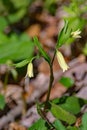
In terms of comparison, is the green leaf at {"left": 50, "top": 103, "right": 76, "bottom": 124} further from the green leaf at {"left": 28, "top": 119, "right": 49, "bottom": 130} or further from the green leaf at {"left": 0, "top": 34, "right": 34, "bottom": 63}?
the green leaf at {"left": 0, "top": 34, "right": 34, "bottom": 63}

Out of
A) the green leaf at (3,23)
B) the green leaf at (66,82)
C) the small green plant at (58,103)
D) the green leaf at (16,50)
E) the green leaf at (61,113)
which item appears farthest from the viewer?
the green leaf at (3,23)

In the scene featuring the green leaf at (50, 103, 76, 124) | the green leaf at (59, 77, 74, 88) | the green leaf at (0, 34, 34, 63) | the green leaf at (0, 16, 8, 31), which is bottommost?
the green leaf at (50, 103, 76, 124)

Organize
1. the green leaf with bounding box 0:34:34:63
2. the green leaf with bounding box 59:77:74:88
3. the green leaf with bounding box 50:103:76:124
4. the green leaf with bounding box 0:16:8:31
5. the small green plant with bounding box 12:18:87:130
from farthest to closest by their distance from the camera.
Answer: the green leaf with bounding box 0:16:8:31, the green leaf with bounding box 0:34:34:63, the green leaf with bounding box 59:77:74:88, the green leaf with bounding box 50:103:76:124, the small green plant with bounding box 12:18:87:130

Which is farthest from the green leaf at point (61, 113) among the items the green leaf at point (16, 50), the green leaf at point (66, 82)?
the green leaf at point (16, 50)

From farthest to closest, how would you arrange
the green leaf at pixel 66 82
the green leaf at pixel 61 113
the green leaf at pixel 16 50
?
the green leaf at pixel 16 50 < the green leaf at pixel 66 82 < the green leaf at pixel 61 113

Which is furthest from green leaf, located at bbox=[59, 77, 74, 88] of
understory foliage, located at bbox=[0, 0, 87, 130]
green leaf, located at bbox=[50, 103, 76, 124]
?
green leaf, located at bbox=[50, 103, 76, 124]

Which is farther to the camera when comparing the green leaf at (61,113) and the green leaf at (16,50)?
the green leaf at (16,50)

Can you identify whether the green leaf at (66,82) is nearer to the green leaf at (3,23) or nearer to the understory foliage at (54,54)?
the understory foliage at (54,54)

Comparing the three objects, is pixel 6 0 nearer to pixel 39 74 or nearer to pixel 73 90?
pixel 39 74

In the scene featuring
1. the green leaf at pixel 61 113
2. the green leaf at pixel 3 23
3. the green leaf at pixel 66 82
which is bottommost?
the green leaf at pixel 61 113

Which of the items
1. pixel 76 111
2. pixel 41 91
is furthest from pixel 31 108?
pixel 76 111

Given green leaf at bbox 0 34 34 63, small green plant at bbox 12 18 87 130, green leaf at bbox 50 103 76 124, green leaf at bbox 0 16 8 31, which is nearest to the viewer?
small green plant at bbox 12 18 87 130
